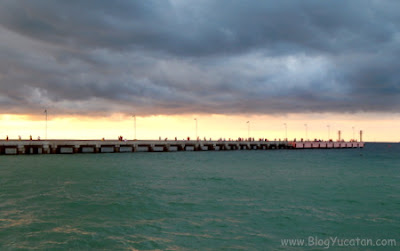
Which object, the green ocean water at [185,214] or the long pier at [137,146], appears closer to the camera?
the green ocean water at [185,214]

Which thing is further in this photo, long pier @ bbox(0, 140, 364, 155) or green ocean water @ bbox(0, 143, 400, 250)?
long pier @ bbox(0, 140, 364, 155)

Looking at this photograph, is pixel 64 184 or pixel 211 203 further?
pixel 64 184

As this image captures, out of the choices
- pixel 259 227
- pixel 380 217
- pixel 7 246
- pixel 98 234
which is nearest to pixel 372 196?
pixel 380 217

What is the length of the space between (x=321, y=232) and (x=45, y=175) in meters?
31.1

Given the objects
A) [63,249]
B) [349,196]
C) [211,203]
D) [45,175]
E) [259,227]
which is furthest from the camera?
[45,175]

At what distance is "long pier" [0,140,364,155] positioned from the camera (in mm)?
75438

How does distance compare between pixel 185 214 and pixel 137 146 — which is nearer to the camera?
pixel 185 214

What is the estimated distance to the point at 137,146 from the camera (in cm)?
9550

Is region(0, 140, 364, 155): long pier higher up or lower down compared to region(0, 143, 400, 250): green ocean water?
higher up

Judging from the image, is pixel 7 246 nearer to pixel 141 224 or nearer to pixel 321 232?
pixel 141 224

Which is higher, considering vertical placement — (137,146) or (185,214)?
(137,146)

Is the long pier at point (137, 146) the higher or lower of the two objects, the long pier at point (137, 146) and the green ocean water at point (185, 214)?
the higher

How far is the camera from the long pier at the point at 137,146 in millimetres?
75438

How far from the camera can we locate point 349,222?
59.4ft
